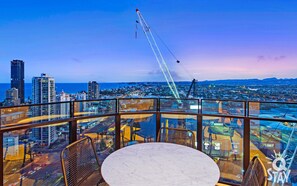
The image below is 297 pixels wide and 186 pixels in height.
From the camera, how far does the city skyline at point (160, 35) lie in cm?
534

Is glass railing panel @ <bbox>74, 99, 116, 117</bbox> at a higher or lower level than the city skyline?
lower

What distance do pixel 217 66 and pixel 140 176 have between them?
20.9 feet

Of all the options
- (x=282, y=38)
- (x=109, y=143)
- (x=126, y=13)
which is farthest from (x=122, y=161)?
(x=282, y=38)

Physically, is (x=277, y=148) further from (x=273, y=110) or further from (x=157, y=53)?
(x=157, y=53)

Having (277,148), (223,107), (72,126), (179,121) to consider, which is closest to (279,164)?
(277,148)

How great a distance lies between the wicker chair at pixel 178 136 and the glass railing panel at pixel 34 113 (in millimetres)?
1394

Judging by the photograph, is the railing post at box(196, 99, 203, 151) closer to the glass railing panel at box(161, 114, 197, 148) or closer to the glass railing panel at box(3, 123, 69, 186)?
the glass railing panel at box(161, 114, 197, 148)

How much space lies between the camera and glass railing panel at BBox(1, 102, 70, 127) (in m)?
2.16

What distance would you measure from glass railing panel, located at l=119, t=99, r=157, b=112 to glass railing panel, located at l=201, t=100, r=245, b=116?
86 cm

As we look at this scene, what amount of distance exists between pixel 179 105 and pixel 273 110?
1380 mm

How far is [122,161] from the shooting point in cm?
159

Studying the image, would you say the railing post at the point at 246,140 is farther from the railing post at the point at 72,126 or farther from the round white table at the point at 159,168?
the railing post at the point at 72,126

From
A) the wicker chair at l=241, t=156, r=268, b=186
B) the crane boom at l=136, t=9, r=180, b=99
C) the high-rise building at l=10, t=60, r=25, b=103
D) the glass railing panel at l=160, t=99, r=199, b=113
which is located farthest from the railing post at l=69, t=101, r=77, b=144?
the crane boom at l=136, t=9, r=180, b=99

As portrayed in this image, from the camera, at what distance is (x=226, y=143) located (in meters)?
3.16
